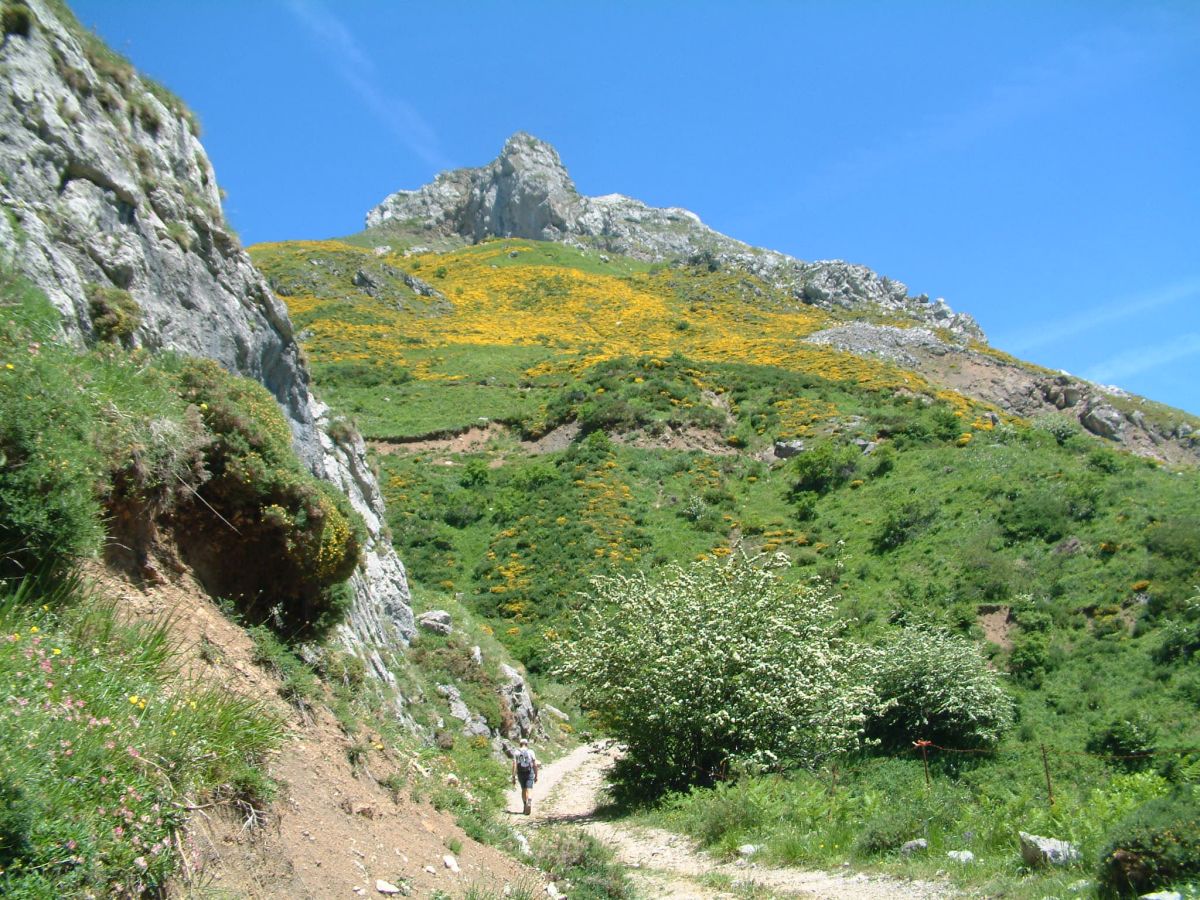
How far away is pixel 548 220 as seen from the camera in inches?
Answer: 3957

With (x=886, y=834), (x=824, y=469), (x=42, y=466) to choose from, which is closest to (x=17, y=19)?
(x=42, y=466)

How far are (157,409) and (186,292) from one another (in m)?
4.97

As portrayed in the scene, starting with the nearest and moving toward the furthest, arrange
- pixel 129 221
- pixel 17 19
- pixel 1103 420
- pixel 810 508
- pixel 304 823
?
pixel 304 823 → pixel 17 19 → pixel 129 221 → pixel 810 508 → pixel 1103 420

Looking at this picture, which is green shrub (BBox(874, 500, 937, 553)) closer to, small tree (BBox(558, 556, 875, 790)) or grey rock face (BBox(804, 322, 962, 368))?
small tree (BBox(558, 556, 875, 790))

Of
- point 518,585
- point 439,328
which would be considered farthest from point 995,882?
point 439,328

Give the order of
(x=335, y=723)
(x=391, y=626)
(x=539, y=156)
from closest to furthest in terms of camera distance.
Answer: (x=335, y=723)
(x=391, y=626)
(x=539, y=156)

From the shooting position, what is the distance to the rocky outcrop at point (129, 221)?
9.25 metres

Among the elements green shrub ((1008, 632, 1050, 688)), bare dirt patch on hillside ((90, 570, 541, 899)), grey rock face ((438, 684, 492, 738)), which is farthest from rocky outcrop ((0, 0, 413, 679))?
green shrub ((1008, 632, 1050, 688))

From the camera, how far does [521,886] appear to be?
742 cm

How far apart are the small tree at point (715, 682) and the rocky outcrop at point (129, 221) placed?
4361 millimetres

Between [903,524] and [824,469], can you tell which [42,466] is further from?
[824,469]

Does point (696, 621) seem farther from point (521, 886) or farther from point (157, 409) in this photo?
point (157, 409)

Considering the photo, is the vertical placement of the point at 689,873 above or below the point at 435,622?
below

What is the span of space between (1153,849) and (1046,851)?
175 cm
